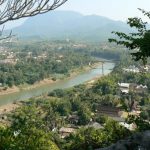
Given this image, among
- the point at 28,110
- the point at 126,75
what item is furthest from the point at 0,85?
the point at 28,110

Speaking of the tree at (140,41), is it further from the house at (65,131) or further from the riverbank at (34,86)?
the riverbank at (34,86)

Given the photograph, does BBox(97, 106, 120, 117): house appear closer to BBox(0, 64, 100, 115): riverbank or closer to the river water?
BBox(0, 64, 100, 115): riverbank

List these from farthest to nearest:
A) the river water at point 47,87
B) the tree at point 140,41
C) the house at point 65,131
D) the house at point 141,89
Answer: the river water at point 47,87, the house at point 141,89, the house at point 65,131, the tree at point 140,41

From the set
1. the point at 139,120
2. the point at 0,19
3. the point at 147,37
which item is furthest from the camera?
the point at 139,120

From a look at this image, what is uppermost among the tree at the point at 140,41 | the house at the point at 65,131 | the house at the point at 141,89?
the tree at the point at 140,41

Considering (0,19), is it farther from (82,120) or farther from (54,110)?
(54,110)

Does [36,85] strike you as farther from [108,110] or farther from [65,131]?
[65,131]

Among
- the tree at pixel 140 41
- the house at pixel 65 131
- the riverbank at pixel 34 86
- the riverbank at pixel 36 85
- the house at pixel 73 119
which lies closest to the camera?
the tree at pixel 140 41

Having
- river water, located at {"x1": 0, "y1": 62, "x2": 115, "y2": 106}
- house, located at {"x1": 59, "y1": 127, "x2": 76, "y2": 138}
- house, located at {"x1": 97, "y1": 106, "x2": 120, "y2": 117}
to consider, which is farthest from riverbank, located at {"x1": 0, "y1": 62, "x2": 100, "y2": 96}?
house, located at {"x1": 59, "y1": 127, "x2": 76, "y2": 138}

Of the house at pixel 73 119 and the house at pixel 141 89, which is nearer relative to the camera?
the house at pixel 73 119

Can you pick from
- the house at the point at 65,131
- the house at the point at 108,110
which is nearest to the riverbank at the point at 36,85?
the house at the point at 108,110

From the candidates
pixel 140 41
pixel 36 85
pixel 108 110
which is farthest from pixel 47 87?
pixel 140 41
